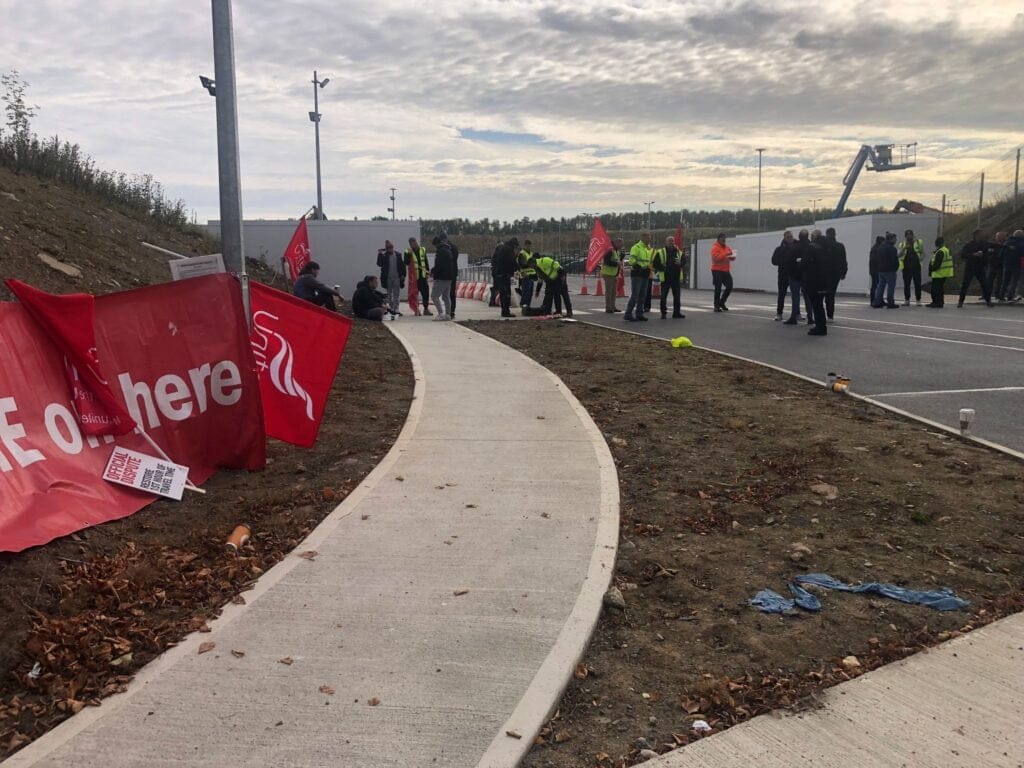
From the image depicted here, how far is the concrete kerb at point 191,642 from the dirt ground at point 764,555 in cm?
165

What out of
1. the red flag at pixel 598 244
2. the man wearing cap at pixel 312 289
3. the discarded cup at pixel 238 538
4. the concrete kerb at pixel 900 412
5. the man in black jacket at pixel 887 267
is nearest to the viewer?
the discarded cup at pixel 238 538

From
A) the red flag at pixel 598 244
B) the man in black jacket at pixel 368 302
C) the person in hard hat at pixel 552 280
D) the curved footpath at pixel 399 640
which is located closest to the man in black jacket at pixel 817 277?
the person in hard hat at pixel 552 280

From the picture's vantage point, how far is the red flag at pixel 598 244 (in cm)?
2249

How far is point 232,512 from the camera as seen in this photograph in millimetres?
5355

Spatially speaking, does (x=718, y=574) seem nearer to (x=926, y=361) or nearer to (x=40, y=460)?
(x=40, y=460)

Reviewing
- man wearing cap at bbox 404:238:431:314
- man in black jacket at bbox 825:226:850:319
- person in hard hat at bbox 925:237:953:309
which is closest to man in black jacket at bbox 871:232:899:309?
person in hard hat at bbox 925:237:953:309

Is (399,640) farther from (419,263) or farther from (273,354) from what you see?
(419,263)

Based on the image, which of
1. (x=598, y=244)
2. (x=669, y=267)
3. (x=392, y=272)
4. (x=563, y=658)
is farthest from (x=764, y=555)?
(x=598, y=244)

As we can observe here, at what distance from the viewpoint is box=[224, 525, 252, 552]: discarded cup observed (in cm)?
470

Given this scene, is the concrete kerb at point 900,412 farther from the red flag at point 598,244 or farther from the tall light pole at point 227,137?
the red flag at point 598,244

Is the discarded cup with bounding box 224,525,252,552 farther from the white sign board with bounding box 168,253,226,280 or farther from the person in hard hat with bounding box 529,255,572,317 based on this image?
the person in hard hat with bounding box 529,255,572,317

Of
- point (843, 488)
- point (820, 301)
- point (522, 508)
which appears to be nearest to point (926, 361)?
point (820, 301)

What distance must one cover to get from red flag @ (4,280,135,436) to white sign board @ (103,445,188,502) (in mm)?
191

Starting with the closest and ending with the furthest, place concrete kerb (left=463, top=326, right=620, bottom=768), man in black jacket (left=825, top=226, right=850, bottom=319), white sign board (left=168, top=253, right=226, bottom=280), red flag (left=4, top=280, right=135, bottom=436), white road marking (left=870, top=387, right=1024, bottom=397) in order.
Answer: concrete kerb (left=463, top=326, right=620, bottom=768) < red flag (left=4, top=280, right=135, bottom=436) < white sign board (left=168, top=253, right=226, bottom=280) < white road marking (left=870, top=387, right=1024, bottom=397) < man in black jacket (left=825, top=226, right=850, bottom=319)
